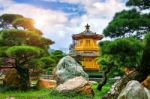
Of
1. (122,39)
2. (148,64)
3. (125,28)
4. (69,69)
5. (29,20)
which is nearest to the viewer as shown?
(148,64)

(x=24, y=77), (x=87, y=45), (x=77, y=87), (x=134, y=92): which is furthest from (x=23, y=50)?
(x=87, y=45)

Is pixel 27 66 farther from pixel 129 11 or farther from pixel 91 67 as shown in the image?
pixel 91 67

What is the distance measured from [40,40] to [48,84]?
286cm

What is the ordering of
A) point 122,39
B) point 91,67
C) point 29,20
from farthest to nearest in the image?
point 91,67 < point 29,20 < point 122,39

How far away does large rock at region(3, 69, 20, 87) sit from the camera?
79.9 feet

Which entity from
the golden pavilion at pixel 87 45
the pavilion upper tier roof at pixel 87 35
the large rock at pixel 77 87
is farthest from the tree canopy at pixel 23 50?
the pavilion upper tier roof at pixel 87 35

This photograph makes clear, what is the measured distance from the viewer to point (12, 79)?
24.8m

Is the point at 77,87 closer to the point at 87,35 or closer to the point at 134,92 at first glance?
the point at 134,92

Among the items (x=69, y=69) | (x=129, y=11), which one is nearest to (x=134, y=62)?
(x=129, y=11)

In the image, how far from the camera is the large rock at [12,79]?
2436 cm

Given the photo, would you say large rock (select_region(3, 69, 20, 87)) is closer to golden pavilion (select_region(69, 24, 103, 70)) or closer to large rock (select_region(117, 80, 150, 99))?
large rock (select_region(117, 80, 150, 99))

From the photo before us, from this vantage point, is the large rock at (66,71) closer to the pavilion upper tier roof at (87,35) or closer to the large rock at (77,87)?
the large rock at (77,87)

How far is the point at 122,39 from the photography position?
63.8 ft

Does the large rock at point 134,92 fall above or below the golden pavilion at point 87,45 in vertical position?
below
